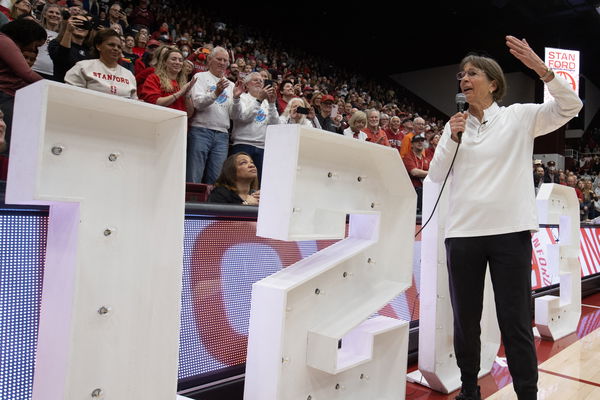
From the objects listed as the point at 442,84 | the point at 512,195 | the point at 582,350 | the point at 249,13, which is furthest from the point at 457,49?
the point at 512,195

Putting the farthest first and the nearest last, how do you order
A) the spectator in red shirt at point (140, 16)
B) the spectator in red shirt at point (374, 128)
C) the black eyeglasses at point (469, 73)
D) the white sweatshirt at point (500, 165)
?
1. the spectator in red shirt at point (140, 16)
2. the spectator in red shirt at point (374, 128)
3. the black eyeglasses at point (469, 73)
4. the white sweatshirt at point (500, 165)

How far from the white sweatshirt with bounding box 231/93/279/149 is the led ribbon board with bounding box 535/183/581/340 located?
7.08 ft

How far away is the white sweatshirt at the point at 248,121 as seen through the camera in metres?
4.04

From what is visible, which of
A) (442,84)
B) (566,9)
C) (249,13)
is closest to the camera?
(566,9)

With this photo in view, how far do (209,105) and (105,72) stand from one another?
778mm

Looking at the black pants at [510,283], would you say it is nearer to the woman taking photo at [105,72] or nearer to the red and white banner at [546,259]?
the red and white banner at [546,259]

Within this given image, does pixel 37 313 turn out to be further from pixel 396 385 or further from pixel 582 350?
pixel 582 350

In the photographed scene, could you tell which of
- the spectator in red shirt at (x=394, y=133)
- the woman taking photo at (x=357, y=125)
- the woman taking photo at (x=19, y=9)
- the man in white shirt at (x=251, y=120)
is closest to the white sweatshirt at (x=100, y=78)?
the man in white shirt at (x=251, y=120)

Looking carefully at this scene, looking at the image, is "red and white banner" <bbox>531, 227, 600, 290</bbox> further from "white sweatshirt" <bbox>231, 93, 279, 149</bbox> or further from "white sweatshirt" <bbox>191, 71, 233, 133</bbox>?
"white sweatshirt" <bbox>191, 71, 233, 133</bbox>

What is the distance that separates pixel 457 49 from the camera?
Answer: 15.4 metres

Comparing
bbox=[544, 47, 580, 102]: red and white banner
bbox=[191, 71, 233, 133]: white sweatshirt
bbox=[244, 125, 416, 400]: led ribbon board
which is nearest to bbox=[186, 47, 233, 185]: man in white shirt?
bbox=[191, 71, 233, 133]: white sweatshirt

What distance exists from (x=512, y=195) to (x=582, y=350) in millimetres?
2067

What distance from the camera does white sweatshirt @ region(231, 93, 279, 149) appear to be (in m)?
4.04

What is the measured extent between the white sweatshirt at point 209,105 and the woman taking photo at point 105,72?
53 cm
